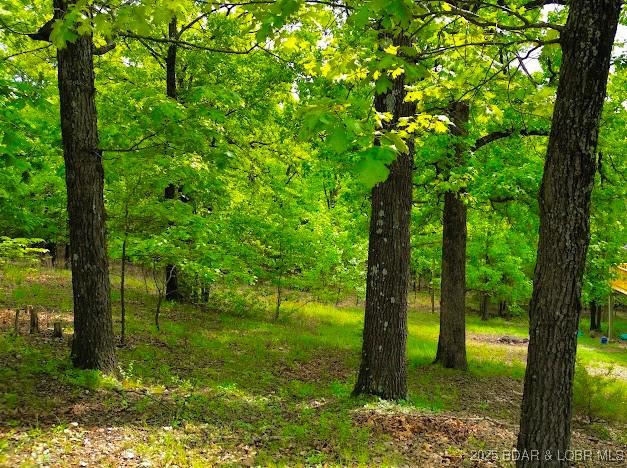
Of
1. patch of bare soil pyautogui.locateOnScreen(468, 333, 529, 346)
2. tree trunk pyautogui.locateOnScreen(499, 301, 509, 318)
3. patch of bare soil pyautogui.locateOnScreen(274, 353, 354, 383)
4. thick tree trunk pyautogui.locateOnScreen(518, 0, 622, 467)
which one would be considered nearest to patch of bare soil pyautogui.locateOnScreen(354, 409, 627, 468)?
thick tree trunk pyautogui.locateOnScreen(518, 0, 622, 467)

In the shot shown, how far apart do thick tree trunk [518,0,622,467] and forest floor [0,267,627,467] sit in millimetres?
2124

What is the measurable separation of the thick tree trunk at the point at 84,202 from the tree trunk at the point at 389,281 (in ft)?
13.4

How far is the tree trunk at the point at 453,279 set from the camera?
12.1 m

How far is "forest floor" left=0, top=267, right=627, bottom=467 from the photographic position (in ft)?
16.5

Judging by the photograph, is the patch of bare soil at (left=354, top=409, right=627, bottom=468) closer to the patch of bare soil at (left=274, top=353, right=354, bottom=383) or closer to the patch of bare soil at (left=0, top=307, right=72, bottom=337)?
the patch of bare soil at (left=274, top=353, right=354, bottom=383)

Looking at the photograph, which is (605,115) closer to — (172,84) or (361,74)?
(361,74)

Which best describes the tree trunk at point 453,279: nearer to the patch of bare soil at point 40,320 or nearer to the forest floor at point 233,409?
the forest floor at point 233,409

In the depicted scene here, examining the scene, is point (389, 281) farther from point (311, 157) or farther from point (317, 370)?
point (311, 157)

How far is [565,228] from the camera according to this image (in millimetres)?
3357

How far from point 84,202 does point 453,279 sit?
903cm

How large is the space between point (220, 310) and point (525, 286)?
61.2ft

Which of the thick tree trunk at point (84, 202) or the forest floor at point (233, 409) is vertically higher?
the thick tree trunk at point (84, 202)

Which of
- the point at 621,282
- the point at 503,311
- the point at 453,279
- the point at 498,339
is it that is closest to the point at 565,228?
the point at 453,279

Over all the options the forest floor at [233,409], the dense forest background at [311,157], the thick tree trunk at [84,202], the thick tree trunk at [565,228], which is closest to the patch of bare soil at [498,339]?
the dense forest background at [311,157]
